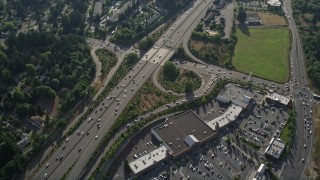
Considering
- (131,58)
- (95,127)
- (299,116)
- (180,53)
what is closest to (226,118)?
(299,116)

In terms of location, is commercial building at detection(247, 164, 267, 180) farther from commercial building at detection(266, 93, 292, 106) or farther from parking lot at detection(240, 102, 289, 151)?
commercial building at detection(266, 93, 292, 106)

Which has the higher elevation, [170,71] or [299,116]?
[170,71]

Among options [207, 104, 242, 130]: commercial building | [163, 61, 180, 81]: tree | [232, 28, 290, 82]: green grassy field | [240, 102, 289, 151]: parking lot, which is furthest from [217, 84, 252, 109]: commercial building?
[163, 61, 180, 81]: tree

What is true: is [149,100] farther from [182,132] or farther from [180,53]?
[180,53]

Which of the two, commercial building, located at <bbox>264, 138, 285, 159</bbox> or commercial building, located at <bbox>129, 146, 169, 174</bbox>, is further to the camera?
commercial building, located at <bbox>264, 138, 285, 159</bbox>

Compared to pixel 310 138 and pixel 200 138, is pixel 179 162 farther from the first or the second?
pixel 310 138

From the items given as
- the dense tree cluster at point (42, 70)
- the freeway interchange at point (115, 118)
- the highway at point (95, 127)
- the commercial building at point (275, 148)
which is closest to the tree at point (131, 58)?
the freeway interchange at point (115, 118)
